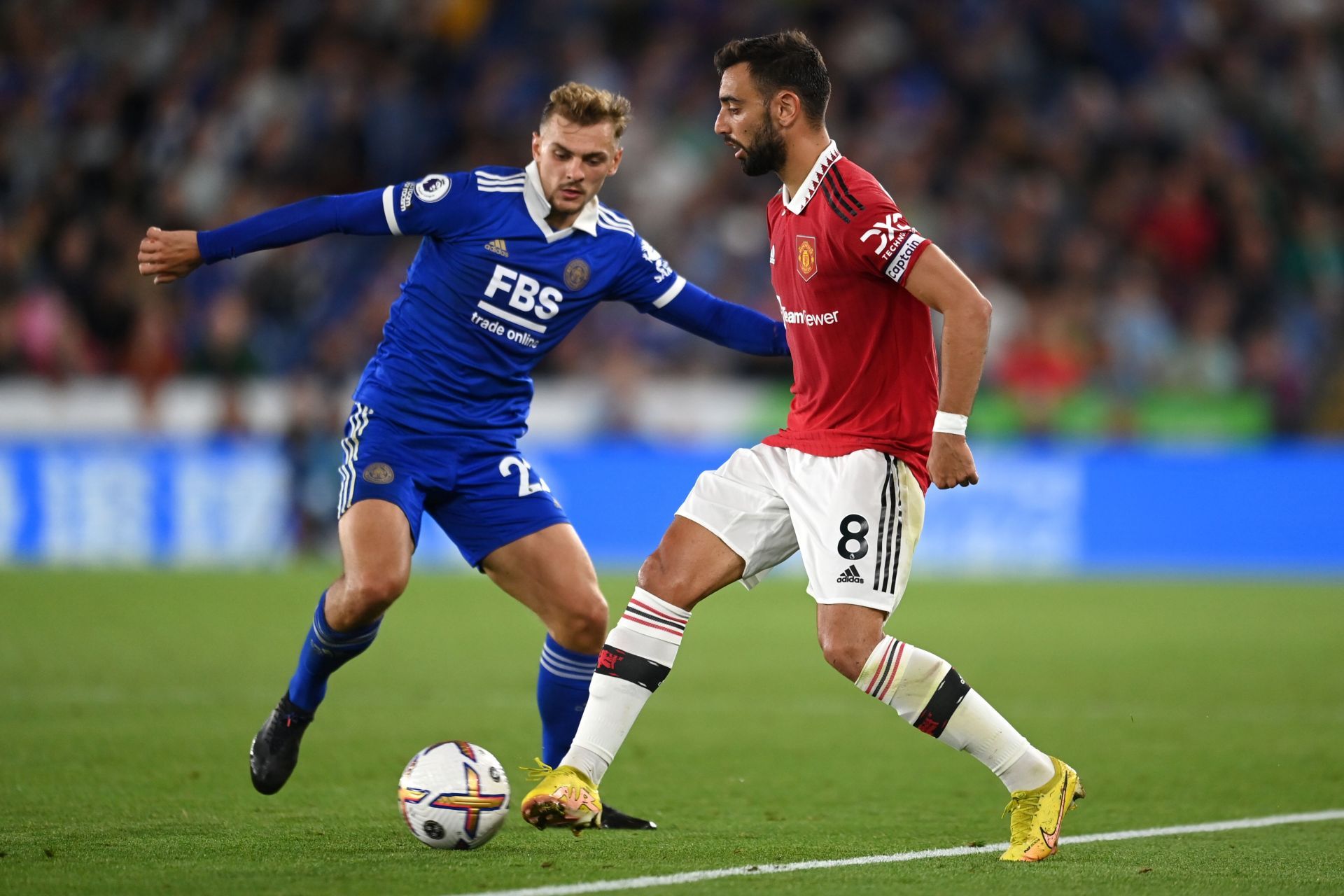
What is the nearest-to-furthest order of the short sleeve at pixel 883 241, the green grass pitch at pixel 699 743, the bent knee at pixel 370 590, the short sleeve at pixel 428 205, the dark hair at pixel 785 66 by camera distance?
the green grass pitch at pixel 699 743 < the short sleeve at pixel 883 241 < the dark hair at pixel 785 66 < the bent knee at pixel 370 590 < the short sleeve at pixel 428 205

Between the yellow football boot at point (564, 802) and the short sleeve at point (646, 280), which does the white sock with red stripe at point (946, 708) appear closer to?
the yellow football boot at point (564, 802)

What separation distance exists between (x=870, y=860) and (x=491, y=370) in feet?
7.32

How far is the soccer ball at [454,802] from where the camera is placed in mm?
5070

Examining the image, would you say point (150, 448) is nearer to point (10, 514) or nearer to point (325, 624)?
point (10, 514)

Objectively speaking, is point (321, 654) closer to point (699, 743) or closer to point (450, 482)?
point (450, 482)

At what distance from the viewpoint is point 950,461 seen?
4910 mm

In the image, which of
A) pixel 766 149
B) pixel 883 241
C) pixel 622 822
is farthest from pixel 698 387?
pixel 883 241

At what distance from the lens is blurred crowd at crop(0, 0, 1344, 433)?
1670 cm

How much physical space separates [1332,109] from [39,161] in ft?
45.7

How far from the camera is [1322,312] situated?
55.5ft

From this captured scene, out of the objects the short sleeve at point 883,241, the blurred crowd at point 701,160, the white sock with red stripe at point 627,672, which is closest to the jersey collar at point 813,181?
the short sleeve at point 883,241

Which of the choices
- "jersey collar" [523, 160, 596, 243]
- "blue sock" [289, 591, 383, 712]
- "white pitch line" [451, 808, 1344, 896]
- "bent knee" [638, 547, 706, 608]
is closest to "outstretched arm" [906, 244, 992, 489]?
"bent knee" [638, 547, 706, 608]

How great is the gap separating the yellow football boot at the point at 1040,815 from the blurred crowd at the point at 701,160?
11.2 meters

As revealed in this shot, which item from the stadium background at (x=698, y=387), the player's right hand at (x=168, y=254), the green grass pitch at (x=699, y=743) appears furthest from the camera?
the stadium background at (x=698, y=387)
